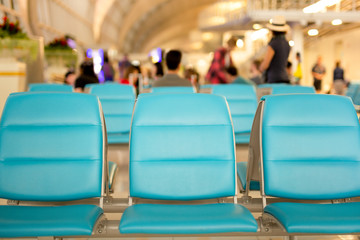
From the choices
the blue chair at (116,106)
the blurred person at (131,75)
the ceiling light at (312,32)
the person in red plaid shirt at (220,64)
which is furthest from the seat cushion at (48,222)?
the ceiling light at (312,32)

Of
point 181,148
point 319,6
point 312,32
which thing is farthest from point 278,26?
point 312,32

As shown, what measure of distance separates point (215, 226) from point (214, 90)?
275 centimetres

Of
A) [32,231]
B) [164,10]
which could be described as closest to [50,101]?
[32,231]

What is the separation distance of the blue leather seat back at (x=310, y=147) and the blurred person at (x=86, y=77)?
419 cm

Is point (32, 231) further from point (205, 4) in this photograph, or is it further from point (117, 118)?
point (205, 4)

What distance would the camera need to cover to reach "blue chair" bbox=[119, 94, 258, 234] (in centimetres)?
241

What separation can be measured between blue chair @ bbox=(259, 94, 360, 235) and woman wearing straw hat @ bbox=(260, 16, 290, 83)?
135 inches

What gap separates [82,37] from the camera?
25422mm

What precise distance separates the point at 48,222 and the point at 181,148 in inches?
31.4

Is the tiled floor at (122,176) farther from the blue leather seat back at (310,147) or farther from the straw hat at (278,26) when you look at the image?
the straw hat at (278,26)

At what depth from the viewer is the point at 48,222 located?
2.06m

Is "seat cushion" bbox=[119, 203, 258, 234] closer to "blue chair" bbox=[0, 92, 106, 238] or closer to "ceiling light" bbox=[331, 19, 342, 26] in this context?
"blue chair" bbox=[0, 92, 106, 238]

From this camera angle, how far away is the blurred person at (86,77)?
20.7ft

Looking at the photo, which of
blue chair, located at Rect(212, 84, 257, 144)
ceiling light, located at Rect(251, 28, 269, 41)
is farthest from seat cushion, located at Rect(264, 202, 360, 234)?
ceiling light, located at Rect(251, 28, 269, 41)
